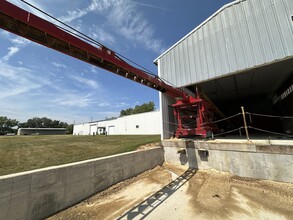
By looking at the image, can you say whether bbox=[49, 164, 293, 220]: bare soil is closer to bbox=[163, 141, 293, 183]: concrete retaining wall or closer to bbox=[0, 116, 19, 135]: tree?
bbox=[163, 141, 293, 183]: concrete retaining wall

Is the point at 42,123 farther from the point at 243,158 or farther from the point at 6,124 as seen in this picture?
the point at 243,158

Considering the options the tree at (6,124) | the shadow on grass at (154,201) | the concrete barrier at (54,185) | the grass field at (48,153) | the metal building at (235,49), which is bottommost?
the shadow on grass at (154,201)

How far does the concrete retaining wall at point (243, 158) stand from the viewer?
206 inches

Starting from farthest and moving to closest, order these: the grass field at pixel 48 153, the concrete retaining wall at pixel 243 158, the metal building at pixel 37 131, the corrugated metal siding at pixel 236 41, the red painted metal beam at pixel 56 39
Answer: the metal building at pixel 37 131 → the corrugated metal siding at pixel 236 41 → the grass field at pixel 48 153 → the concrete retaining wall at pixel 243 158 → the red painted metal beam at pixel 56 39

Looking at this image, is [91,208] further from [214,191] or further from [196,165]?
[196,165]

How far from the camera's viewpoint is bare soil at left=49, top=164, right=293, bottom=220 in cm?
384

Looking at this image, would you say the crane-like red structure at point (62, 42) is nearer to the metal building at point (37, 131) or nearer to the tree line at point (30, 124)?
the metal building at point (37, 131)

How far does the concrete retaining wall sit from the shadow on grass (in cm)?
142

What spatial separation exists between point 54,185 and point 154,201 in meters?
2.93

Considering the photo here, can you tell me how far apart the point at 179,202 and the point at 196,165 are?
3.37 m

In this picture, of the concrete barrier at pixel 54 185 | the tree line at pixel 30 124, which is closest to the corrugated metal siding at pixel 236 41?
the concrete barrier at pixel 54 185

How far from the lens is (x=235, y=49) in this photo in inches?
274

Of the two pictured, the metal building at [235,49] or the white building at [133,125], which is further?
the white building at [133,125]

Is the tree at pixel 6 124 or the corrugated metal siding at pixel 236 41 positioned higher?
the tree at pixel 6 124
